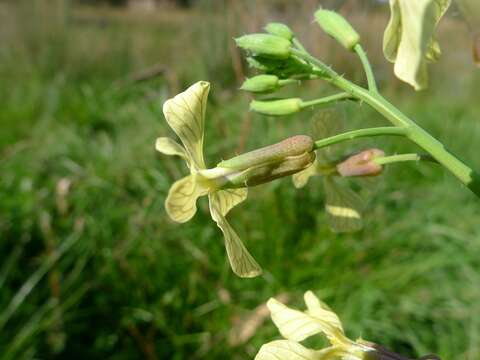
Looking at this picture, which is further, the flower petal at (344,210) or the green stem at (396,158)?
the flower petal at (344,210)

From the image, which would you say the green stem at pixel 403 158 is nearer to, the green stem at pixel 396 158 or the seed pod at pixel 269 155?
the green stem at pixel 396 158

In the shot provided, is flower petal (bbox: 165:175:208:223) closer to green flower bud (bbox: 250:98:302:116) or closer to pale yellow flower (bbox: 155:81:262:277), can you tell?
pale yellow flower (bbox: 155:81:262:277)

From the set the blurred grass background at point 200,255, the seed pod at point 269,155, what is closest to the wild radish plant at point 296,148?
the seed pod at point 269,155

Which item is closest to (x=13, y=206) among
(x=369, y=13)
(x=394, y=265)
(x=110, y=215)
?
(x=110, y=215)

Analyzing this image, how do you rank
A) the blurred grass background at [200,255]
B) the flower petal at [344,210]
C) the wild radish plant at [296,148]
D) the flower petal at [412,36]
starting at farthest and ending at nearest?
the blurred grass background at [200,255] → the flower petal at [344,210] → the wild radish plant at [296,148] → the flower petal at [412,36]

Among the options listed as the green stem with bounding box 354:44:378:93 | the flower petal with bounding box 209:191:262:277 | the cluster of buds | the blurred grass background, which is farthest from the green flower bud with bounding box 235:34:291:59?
the blurred grass background

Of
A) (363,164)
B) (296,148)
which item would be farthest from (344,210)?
(296,148)

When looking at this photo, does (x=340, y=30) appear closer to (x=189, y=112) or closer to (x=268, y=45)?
(x=268, y=45)
